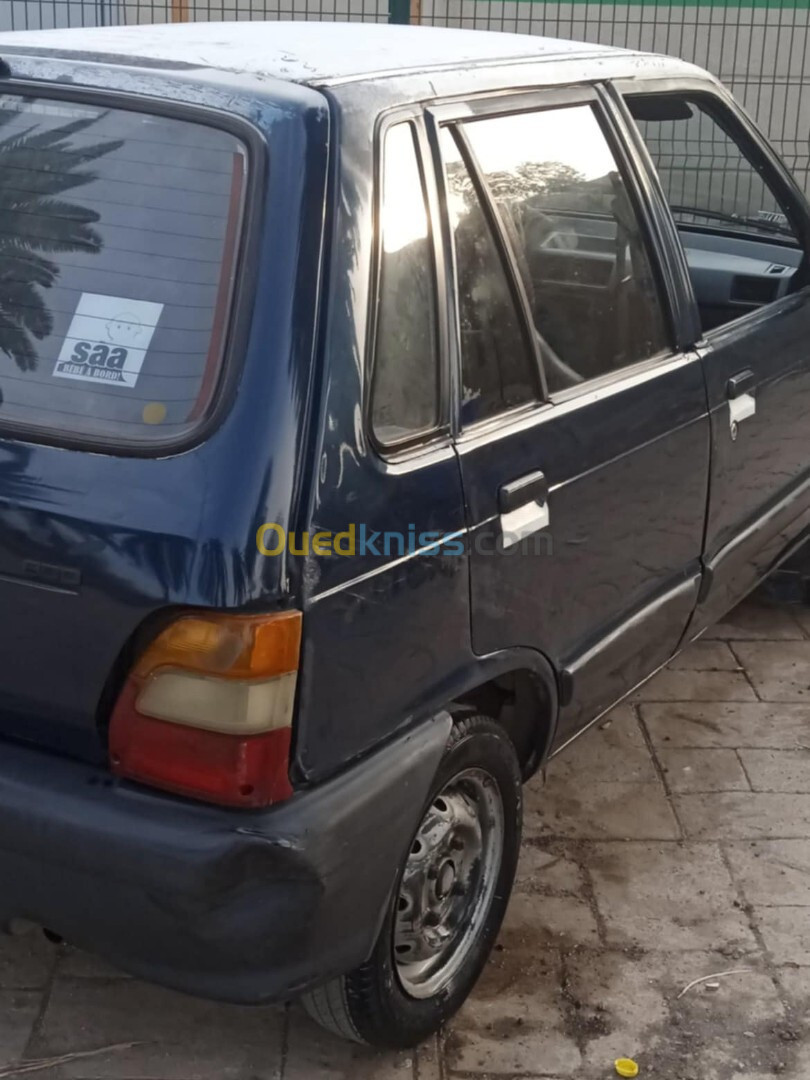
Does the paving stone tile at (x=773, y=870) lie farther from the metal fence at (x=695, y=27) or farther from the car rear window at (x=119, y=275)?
the metal fence at (x=695, y=27)

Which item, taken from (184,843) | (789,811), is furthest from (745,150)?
(184,843)

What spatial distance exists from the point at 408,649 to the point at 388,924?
55 cm

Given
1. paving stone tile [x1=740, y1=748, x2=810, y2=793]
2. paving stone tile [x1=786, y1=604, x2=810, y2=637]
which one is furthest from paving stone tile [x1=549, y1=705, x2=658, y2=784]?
paving stone tile [x1=786, y1=604, x2=810, y2=637]

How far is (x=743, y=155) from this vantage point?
401 centimetres

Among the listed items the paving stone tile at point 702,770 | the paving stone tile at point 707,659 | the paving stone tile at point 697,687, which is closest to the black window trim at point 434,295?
the paving stone tile at point 702,770

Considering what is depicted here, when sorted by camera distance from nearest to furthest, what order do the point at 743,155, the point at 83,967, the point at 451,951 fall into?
the point at 451,951 < the point at 83,967 < the point at 743,155

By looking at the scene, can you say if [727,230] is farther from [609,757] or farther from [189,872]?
[189,872]

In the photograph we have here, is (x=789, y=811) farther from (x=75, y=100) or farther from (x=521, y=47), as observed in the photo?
(x=75, y=100)

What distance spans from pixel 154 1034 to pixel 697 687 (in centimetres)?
229

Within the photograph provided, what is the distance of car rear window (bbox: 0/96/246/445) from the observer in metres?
2.14

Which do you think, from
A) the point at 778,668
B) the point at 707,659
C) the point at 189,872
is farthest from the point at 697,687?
the point at 189,872

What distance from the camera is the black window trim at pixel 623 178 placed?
2521 millimetres

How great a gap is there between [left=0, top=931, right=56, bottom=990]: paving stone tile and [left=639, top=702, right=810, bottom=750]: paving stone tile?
1.90 metres

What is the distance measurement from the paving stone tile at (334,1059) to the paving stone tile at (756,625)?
2.47 meters
